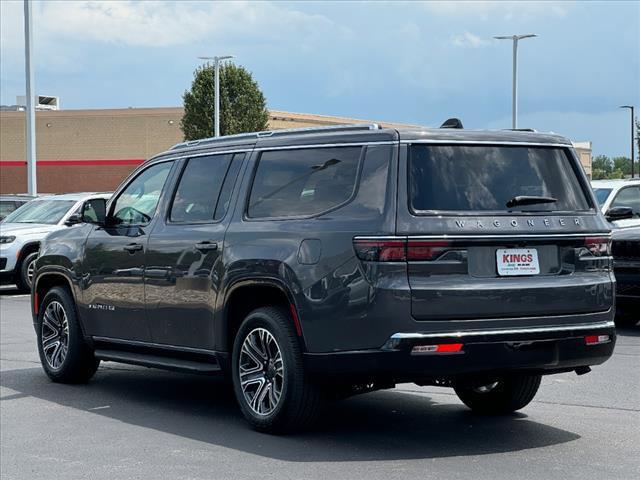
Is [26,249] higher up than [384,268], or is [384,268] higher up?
[384,268]

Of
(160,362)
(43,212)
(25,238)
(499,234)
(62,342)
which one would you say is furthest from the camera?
(43,212)

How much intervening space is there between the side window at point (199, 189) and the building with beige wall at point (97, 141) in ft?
202

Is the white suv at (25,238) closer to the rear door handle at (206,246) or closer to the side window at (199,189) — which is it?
the side window at (199,189)

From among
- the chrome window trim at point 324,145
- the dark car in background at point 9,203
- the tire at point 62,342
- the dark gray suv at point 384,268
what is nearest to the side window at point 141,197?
the dark gray suv at point 384,268

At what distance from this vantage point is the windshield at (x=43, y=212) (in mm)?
21156

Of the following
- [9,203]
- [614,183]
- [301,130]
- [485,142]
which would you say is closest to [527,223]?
[485,142]

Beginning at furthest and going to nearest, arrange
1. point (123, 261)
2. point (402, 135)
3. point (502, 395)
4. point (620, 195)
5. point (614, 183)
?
point (614, 183) < point (620, 195) < point (123, 261) < point (502, 395) < point (402, 135)

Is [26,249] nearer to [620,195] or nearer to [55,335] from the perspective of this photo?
[620,195]

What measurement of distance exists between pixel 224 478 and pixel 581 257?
262cm

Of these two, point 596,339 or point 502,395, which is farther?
point 502,395

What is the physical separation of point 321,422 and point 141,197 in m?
2.48

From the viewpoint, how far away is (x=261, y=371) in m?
7.79

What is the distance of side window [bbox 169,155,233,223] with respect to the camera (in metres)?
8.58

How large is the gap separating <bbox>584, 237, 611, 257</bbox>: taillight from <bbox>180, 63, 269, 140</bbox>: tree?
56125 millimetres
